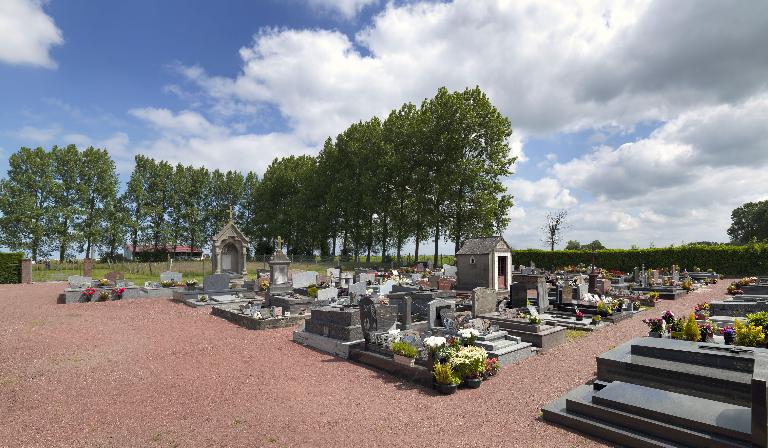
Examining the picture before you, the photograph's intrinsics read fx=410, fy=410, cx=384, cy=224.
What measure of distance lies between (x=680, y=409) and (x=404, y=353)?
502 centimetres

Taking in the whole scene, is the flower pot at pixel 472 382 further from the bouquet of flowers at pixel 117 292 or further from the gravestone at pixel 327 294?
the bouquet of flowers at pixel 117 292

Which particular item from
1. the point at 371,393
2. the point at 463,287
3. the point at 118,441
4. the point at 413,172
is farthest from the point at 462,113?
the point at 118,441

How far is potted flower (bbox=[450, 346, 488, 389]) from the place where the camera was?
26.9ft

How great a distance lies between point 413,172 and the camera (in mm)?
38500

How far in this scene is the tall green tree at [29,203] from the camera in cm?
3834

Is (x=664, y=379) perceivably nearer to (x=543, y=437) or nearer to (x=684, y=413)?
(x=684, y=413)

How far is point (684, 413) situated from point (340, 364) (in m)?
6.85

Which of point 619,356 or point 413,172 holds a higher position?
point 413,172

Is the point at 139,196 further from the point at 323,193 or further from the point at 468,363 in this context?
the point at 468,363

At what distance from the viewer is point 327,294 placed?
17.7 metres

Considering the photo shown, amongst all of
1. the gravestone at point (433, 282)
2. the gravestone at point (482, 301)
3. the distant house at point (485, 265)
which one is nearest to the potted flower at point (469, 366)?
the gravestone at point (482, 301)

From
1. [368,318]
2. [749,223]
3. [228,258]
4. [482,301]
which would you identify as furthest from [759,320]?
[749,223]

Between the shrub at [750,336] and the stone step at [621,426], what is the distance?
3.56m

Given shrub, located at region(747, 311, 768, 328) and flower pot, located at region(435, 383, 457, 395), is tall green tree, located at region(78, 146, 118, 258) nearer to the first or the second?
flower pot, located at region(435, 383, 457, 395)
